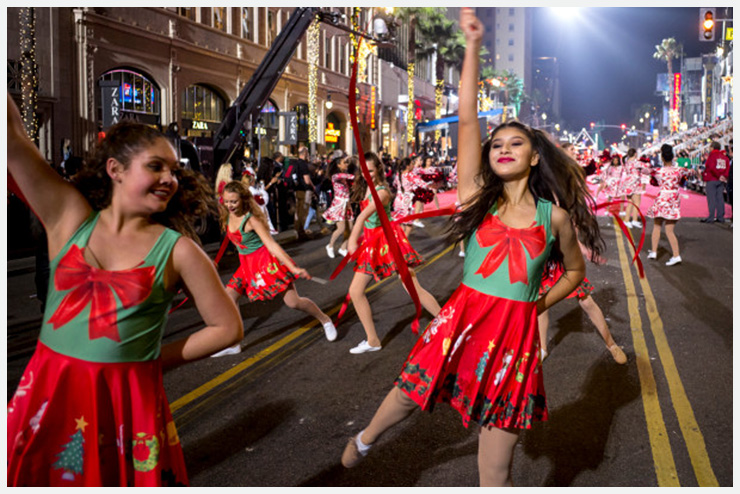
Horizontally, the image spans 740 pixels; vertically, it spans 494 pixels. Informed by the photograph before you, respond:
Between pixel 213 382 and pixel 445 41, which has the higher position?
pixel 445 41

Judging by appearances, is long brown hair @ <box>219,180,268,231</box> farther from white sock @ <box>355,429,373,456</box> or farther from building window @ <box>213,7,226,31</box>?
building window @ <box>213,7,226,31</box>

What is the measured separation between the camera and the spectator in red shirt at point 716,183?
19.3 metres

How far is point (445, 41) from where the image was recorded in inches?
2336

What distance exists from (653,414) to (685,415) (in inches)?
8.5

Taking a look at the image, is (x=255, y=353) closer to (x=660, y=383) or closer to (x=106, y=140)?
(x=660, y=383)

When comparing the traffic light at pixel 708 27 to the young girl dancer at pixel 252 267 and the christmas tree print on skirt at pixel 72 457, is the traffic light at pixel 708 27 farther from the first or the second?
the christmas tree print on skirt at pixel 72 457

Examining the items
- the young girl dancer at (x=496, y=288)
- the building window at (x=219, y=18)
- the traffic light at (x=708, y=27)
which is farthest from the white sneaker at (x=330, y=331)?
the building window at (x=219, y=18)

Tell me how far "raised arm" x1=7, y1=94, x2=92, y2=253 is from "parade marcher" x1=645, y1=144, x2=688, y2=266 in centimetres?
1125

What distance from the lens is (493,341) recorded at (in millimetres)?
3033

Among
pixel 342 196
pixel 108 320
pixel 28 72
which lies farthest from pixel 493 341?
pixel 342 196

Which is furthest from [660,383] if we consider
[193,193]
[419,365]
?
[193,193]

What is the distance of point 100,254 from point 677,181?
12.9m

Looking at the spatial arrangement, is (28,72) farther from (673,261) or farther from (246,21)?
(246,21)

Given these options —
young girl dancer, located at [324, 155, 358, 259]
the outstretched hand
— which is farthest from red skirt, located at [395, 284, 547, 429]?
young girl dancer, located at [324, 155, 358, 259]
